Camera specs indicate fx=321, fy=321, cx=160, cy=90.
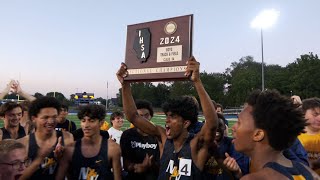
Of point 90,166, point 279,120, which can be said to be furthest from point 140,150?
point 279,120

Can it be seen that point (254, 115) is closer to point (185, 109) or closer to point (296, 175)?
point (296, 175)

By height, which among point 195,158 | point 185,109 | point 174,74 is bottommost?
point 195,158

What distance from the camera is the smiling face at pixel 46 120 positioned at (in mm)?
4354

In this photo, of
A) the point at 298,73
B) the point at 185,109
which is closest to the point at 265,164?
the point at 185,109

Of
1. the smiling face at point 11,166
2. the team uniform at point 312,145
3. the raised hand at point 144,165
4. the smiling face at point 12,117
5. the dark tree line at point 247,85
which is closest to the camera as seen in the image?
the smiling face at point 11,166

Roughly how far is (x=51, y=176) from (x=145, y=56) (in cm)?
202

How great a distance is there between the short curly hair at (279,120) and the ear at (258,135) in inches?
1.1

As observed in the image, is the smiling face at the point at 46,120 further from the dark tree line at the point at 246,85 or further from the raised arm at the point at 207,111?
the dark tree line at the point at 246,85

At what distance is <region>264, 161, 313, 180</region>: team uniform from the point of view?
205cm

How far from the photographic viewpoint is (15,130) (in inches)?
233

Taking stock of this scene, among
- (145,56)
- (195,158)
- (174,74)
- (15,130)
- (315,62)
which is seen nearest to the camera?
(195,158)

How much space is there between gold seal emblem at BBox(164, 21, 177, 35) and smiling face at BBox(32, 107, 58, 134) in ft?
6.39

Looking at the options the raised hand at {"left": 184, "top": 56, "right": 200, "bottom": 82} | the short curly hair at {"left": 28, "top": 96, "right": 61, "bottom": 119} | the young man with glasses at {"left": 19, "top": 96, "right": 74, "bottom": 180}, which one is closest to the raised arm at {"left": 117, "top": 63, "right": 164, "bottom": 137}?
the young man with glasses at {"left": 19, "top": 96, "right": 74, "bottom": 180}

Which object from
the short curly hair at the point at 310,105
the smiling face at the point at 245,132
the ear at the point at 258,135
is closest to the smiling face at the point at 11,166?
the smiling face at the point at 245,132
